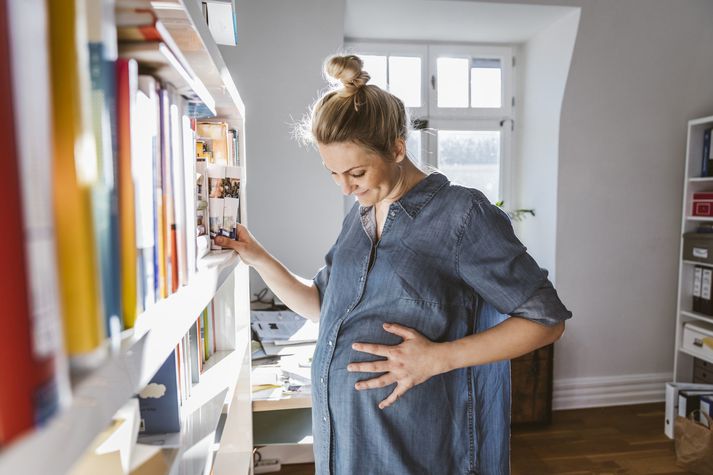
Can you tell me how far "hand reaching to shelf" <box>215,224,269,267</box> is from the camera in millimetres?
1156

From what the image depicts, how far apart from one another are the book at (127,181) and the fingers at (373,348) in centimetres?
65

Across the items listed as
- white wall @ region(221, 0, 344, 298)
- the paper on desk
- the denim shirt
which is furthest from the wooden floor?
the denim shirt

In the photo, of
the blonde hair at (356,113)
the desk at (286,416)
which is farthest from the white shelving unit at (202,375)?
the blonde hair at (356,113)

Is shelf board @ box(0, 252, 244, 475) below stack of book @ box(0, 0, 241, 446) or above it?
below

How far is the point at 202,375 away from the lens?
1.20 m

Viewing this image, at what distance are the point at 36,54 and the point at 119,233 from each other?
0.16 metres

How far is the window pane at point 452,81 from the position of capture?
10.8 feet

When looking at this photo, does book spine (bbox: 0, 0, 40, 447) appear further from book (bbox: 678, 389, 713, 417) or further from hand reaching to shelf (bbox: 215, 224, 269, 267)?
book (bbox: 678, 389, 713, 417)

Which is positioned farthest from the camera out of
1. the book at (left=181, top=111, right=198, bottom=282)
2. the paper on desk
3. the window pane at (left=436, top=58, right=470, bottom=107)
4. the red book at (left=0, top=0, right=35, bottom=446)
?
the window pane at (left=436, top=58, right=470, bottom=107)

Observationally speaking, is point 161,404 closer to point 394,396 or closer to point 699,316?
point 394,396

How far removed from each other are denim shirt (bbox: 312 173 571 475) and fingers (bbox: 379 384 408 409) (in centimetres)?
2

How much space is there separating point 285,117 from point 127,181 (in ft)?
7.95

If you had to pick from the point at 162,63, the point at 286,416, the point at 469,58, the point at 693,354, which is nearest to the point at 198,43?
the point at 162,63

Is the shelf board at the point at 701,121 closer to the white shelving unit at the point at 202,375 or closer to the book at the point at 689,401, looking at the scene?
the book at the point at 689,401
